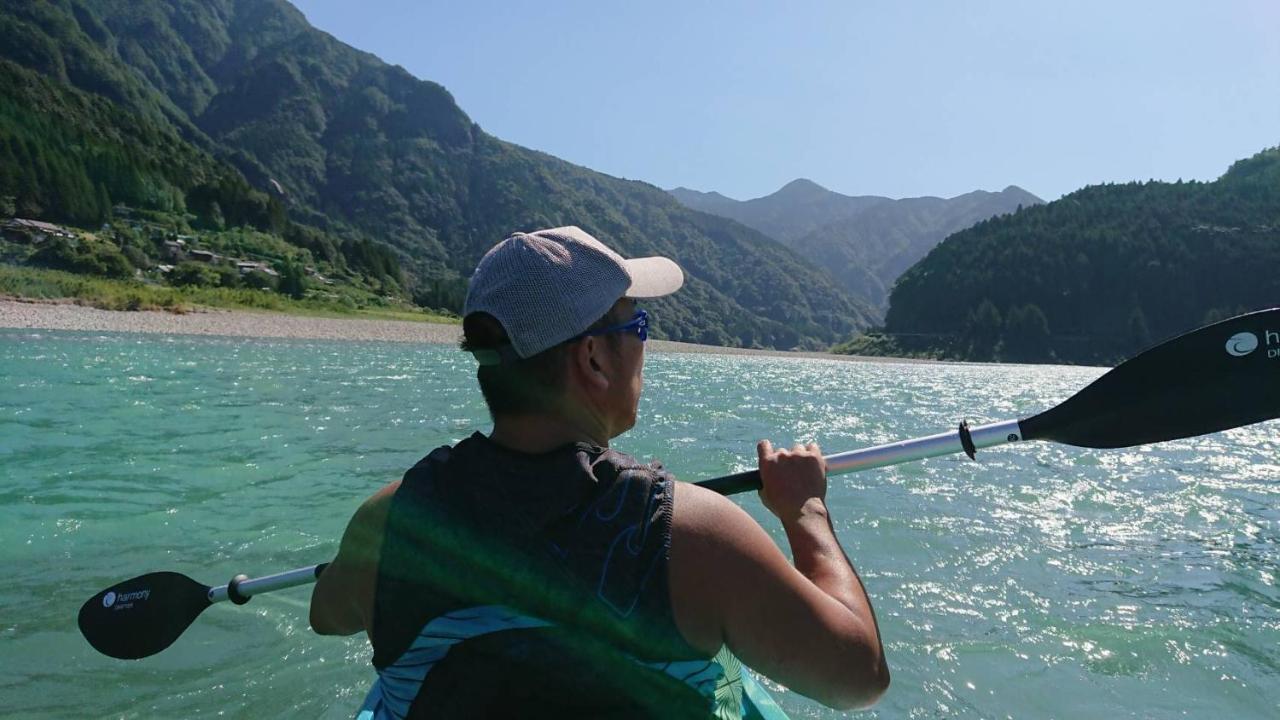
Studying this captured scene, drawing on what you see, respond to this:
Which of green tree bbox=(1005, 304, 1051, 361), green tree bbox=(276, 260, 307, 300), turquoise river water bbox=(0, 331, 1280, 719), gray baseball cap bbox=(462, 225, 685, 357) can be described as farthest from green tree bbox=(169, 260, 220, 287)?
green tree bbox=(1005, 304, 1051, 361)

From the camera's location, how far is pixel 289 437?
12.1 metres

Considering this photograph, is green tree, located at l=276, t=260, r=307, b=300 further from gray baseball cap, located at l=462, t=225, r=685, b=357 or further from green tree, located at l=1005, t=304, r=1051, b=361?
green tree, located at l=1005, t=304, r=1051, b=361

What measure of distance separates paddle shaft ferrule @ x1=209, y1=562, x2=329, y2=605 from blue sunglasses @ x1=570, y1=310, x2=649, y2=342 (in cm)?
166

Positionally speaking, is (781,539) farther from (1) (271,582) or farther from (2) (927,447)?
(1) (271,582)

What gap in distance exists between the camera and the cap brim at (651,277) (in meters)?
1.94

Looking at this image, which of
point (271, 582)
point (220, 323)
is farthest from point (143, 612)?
point (220, 323)

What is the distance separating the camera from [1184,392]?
10.6 feet

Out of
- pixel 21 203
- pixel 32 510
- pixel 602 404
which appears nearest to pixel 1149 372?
pixel 602 404

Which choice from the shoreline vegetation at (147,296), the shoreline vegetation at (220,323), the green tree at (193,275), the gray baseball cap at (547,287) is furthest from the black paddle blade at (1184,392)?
the green tree at (193,275)

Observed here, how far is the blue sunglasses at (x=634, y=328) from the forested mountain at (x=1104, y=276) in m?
122

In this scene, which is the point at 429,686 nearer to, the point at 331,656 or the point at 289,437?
the point at 331,656

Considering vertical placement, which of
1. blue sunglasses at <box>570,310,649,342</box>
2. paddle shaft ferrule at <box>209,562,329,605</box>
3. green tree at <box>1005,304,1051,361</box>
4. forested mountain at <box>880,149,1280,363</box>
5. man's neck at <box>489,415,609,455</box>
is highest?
forested mountain at <box>880,149,1280,363</box>

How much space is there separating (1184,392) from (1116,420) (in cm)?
28

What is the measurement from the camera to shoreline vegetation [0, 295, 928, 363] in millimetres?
38438
